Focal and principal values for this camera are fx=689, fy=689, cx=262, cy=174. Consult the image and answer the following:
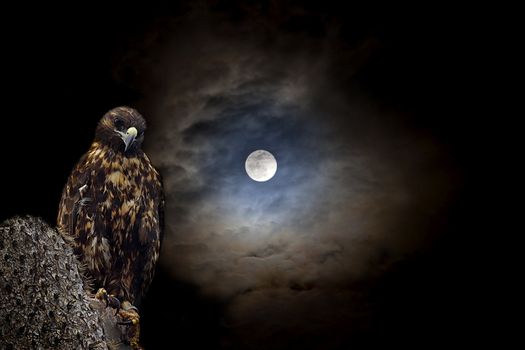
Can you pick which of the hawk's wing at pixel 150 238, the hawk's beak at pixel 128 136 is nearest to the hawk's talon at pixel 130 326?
the hawk's wing at pixel 150 238

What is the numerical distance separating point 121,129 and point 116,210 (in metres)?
0.52

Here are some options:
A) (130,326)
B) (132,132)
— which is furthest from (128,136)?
(130,326)

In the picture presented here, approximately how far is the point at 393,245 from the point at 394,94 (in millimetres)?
1278

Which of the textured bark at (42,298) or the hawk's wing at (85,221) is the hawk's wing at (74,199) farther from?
the textured bark at (42,298)

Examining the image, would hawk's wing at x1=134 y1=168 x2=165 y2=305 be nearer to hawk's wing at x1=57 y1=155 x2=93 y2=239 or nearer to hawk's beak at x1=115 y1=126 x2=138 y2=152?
hawk's beak at x1=115 y1=126 x2=138 y2=152

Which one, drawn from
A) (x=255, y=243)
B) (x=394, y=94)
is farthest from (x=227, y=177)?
(x=394, y=94)

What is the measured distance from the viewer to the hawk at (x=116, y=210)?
165 inches

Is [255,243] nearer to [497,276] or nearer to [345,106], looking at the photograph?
[345,106]

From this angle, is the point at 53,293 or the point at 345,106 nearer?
the point at 53,293

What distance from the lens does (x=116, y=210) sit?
169 inches

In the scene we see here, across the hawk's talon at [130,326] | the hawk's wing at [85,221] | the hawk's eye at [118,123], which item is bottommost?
the hawk's talon at [130,326]

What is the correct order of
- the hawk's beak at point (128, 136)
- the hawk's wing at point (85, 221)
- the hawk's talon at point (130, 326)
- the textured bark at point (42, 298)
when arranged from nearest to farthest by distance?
1. the textured bark at point (42, 298)
2. the hawk's talon at point (130, 326)
3. the hawk's wing at point (85, 221)
4. the hawk's beak at point (128, 136)

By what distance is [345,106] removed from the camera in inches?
219

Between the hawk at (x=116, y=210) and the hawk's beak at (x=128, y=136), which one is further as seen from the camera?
the hawk's beak at (x=128, y=136)
